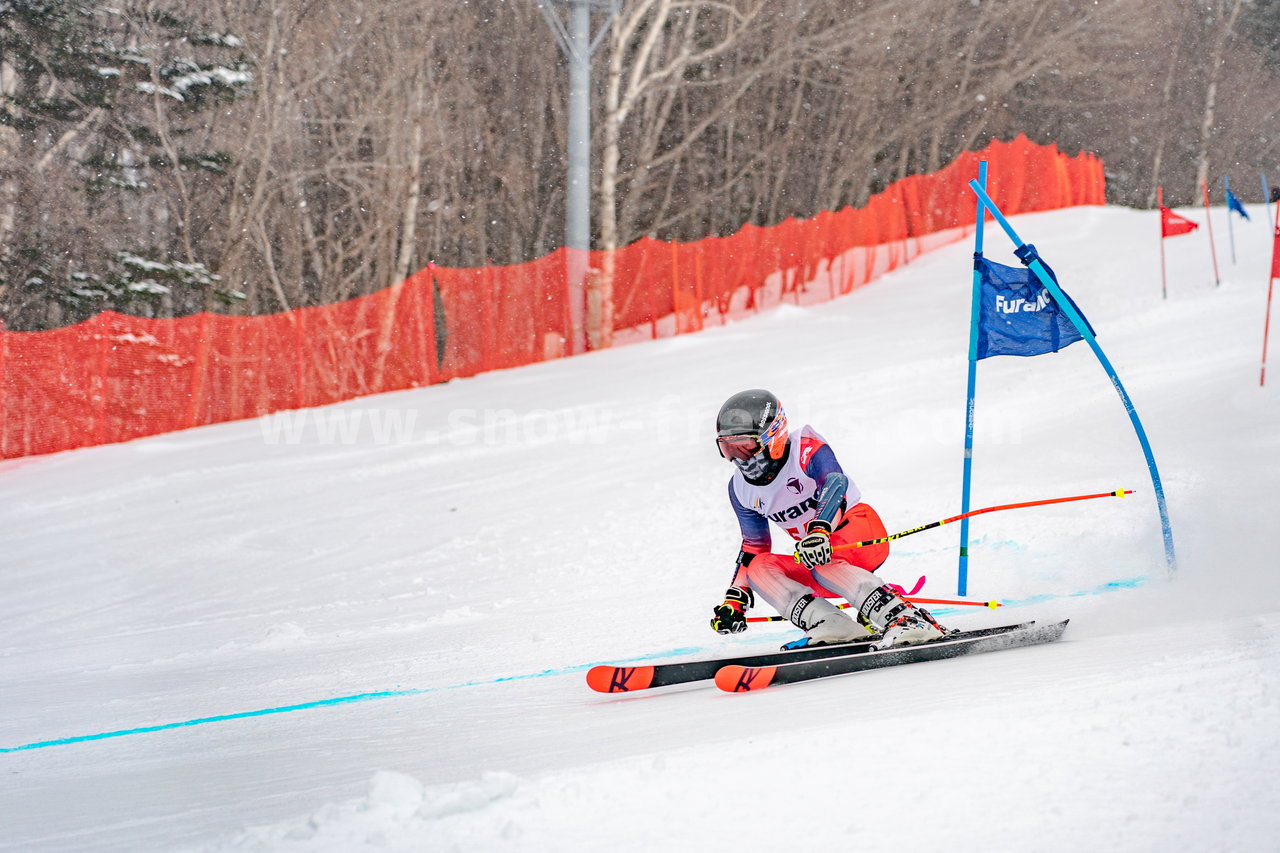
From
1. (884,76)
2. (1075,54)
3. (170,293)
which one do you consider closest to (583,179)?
(170,293)

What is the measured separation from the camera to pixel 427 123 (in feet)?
80.9

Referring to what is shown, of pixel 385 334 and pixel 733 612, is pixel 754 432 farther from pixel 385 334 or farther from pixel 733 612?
pixel 385 334

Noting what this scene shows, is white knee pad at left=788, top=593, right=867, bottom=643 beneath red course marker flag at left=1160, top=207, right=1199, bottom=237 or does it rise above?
beneath

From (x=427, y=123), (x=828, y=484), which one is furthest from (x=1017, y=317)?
(x=427, y=123)

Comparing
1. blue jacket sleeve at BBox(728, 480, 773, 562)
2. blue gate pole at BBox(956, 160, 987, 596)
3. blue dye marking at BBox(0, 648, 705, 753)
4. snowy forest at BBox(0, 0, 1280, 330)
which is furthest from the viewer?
snowy forest at BBox(0, 0, 1280, 330)

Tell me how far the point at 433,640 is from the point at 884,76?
2620 centimetres

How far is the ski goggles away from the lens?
5141mm

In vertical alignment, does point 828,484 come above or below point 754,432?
below

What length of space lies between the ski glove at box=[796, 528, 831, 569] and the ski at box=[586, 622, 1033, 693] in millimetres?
420

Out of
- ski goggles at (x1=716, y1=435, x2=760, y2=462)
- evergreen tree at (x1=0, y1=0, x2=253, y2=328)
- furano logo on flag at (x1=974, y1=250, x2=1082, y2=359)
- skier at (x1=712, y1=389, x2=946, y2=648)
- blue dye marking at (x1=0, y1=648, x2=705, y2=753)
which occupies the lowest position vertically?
blue dye marking at (x1=0, y1=648, x2=705, y2=753)

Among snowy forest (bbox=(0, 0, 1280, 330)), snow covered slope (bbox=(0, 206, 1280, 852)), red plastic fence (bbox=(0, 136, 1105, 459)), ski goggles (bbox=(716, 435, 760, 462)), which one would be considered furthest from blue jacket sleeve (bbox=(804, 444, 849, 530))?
snowy forest (bbox=(0, 0, 1280, 330))

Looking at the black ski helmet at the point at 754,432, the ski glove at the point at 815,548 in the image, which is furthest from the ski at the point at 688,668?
the black ski helmet at the point at 754,432

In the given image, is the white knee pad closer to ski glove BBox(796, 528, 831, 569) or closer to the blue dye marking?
ski glove BBox(796, 528, 831, 569)

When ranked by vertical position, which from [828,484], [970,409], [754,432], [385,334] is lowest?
[828,484]
